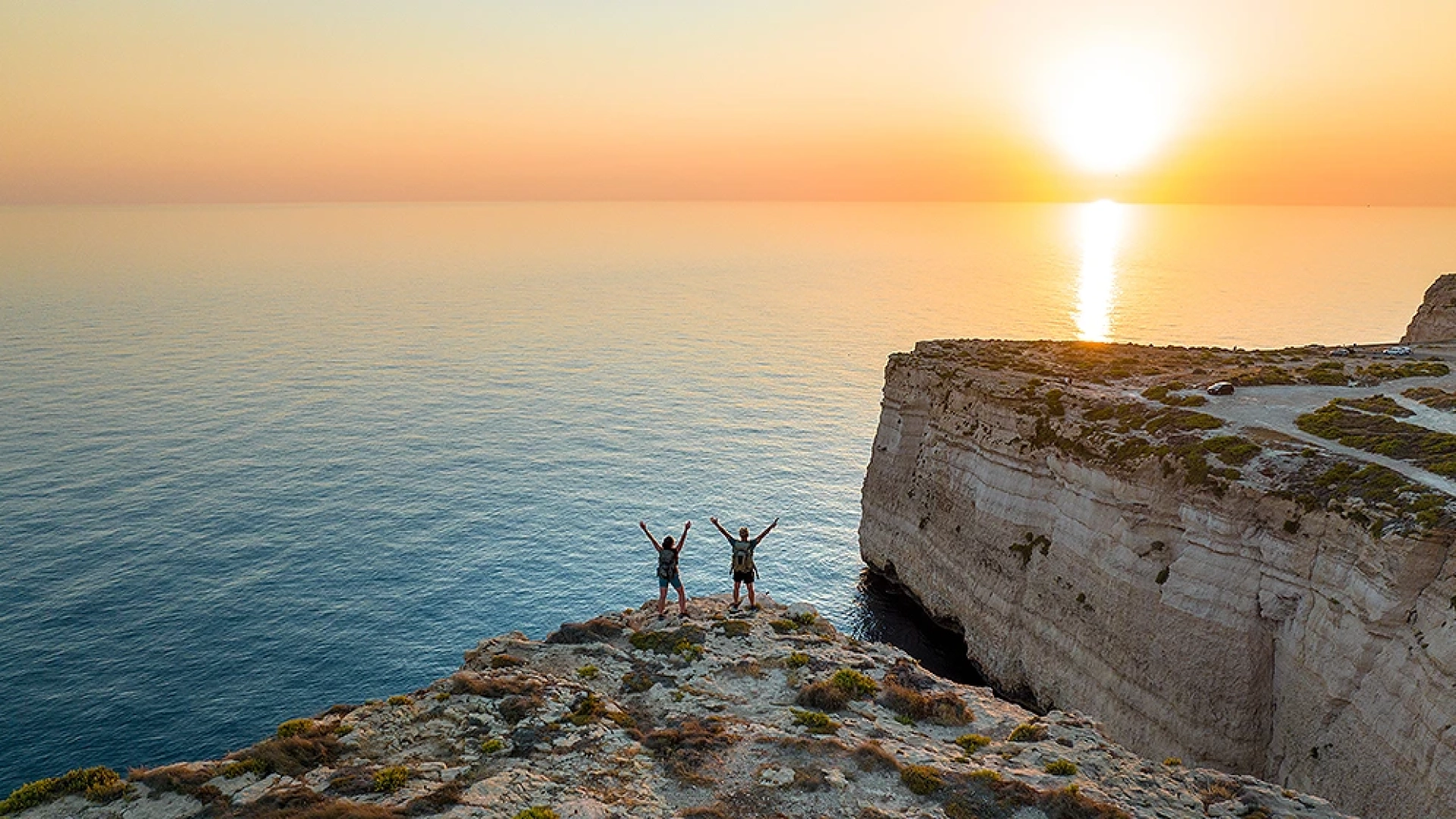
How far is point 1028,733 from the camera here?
86.0ft

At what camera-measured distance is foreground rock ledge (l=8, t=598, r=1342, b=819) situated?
20406mm

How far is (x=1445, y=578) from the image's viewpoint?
84.9 ft

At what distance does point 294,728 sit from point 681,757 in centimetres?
1161

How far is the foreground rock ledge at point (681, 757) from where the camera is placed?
20406 millimetres

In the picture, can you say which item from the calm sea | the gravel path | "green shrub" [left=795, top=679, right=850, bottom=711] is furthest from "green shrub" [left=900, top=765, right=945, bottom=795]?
the calm sea

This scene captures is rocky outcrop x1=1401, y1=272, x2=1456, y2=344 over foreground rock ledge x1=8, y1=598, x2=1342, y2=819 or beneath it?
over

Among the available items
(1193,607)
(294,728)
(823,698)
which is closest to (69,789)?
(294,728)

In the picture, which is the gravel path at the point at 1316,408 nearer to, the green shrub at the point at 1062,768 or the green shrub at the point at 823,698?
the green shrub at the point at 1062,768

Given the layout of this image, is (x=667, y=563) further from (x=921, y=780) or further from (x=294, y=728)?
(x=294, y=728)

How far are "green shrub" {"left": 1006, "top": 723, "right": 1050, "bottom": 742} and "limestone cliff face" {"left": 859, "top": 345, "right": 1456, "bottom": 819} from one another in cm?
1109

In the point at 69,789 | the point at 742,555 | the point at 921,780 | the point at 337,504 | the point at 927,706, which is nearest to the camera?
the point at 69,789

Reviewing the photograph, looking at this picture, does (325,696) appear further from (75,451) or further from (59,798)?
(75,451)

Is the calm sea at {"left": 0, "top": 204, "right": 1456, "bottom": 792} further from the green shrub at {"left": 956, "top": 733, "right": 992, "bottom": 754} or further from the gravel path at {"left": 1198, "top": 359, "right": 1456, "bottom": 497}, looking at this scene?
the green shrub at {"left": 956, "top": 733, "right": 992, "bottom": 754}

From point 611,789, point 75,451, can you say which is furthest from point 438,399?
point 611,789
